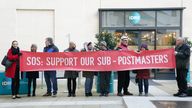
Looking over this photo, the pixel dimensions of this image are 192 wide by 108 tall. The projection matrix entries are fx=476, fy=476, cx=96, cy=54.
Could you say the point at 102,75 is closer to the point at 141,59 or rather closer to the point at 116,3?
the point at 141,59

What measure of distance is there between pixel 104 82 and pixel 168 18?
10290 mm

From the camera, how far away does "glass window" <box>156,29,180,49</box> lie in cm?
2447

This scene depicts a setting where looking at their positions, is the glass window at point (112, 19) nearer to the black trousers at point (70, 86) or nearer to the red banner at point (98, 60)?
the red banner at point (98, 60)

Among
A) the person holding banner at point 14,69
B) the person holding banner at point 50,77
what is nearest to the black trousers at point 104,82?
the person holding banner at point 50,77

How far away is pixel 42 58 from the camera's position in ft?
50.4

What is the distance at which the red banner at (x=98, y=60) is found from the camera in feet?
49.8

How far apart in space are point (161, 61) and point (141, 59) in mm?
660

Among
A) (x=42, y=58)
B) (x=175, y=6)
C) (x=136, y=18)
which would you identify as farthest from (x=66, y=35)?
(x=42, y=58)

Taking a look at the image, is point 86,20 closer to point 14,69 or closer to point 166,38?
point 166,38

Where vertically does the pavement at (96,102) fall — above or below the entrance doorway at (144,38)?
below

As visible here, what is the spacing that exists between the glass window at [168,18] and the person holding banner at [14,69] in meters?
11.3

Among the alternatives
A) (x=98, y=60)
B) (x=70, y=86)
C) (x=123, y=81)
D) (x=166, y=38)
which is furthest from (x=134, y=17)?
(x=70, y=86)

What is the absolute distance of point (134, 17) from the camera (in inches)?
968

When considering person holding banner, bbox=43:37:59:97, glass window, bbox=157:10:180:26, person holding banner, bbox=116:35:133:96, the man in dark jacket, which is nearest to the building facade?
glass window, bbox=157:10:180:26
